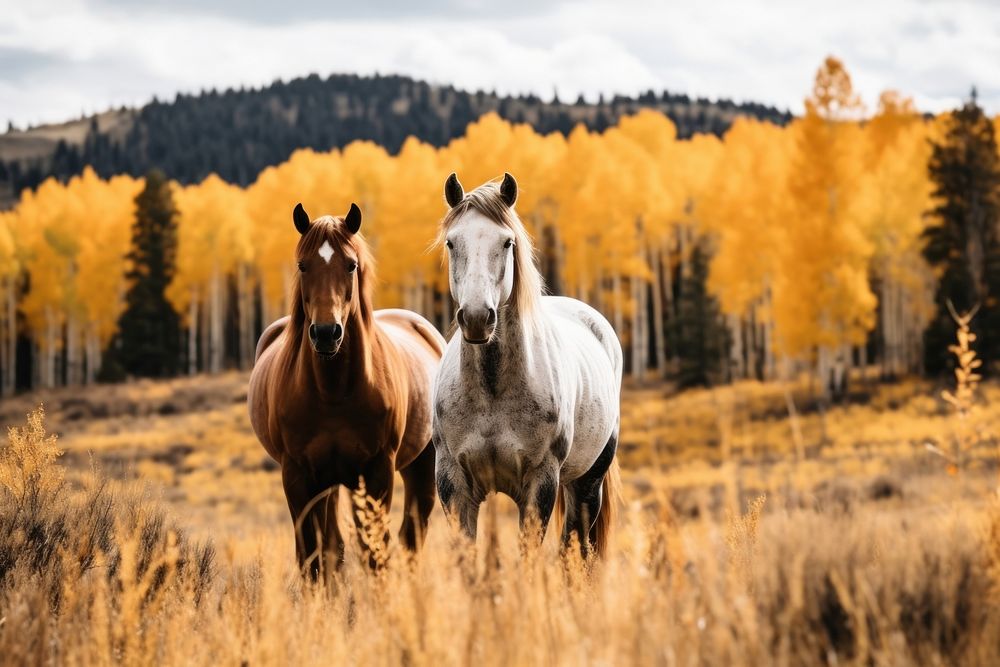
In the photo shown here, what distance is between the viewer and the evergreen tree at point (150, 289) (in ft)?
149

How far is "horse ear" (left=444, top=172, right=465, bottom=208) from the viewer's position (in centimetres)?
465

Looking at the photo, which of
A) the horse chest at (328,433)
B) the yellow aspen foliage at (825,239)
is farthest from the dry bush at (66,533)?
the yellow aspen foliage at (825,239)

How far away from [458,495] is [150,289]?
1785 inches

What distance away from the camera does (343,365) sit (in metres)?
5.38

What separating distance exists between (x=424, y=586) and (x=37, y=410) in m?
2.89

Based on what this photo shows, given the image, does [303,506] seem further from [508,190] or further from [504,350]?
[508,190]

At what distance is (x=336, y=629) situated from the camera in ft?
9.95

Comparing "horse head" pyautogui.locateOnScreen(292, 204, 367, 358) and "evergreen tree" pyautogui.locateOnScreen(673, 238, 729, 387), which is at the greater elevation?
"horse head" pyautogui.locateOnScreen(292, 204, 367, 358)

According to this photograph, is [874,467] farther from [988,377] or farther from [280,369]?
[280,369]

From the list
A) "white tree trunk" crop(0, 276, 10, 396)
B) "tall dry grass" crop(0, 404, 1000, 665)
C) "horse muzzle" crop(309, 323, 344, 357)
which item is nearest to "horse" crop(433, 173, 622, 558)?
"horse muzzle" crop(309, 323, 344, 357)

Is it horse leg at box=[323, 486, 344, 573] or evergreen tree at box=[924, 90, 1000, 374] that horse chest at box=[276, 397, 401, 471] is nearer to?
horse leg at box=[323, 486, 344, 573]

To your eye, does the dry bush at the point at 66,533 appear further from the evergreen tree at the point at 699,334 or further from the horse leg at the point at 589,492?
the evergreen tree at the point at 699,334

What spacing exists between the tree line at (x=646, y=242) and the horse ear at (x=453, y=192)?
1011 inches

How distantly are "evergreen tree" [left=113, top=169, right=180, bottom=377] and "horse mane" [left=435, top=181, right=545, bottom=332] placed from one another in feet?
145
